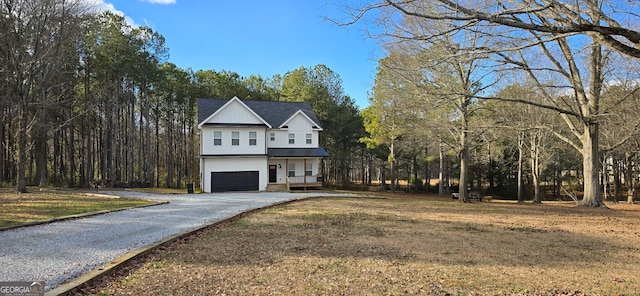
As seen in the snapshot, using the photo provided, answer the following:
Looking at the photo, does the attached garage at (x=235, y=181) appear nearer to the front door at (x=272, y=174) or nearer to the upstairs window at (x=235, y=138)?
the front door at (x=272, y=174)

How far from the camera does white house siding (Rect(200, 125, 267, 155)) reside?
85.5 feet

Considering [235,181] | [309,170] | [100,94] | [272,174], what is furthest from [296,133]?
[100,94]

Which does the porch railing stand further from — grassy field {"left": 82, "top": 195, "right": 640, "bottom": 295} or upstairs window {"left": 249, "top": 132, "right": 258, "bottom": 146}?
grassy field {"left": 82, "top": 195, "right": 640, "bottom": 295}

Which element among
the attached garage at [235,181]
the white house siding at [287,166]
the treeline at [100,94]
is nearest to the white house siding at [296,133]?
the white house siding at [287,166]

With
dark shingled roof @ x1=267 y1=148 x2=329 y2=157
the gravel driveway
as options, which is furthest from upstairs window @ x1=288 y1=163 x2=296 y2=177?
the gravel driveway

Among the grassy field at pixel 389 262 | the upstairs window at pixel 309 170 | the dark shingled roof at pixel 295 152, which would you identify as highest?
the dark shingled roof at pixel 295 152

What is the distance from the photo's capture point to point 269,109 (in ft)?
100

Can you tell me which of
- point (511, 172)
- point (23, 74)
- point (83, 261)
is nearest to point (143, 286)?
point (83, 261)

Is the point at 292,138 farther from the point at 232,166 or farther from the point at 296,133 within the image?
the point at 232,166

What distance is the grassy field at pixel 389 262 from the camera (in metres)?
4.66

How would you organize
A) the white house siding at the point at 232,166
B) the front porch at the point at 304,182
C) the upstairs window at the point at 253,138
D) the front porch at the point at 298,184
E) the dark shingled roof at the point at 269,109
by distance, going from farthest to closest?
the front porch at the point at 304,182 → the front porch at the point at 298,184 → the dark shingled roof at the point at 269,109 → the upstairs window at the point at 253,138 → the white house siding at the point at 232,166

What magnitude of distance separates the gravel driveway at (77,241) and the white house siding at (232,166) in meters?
13.9

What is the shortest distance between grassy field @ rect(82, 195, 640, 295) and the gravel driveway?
0.68 metres

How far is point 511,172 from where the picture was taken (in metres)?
37.0
